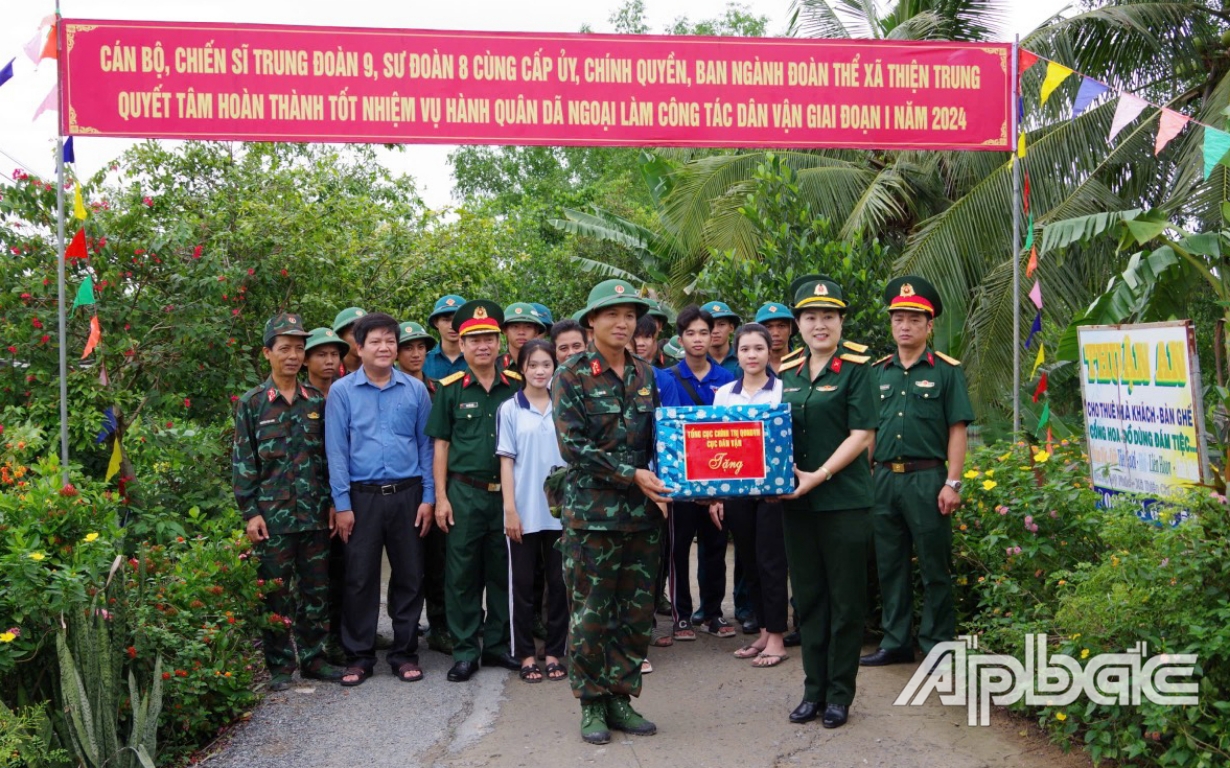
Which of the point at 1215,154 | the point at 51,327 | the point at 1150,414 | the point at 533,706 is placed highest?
the point at 1215,154

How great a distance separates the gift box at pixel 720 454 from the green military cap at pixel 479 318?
5.56ft

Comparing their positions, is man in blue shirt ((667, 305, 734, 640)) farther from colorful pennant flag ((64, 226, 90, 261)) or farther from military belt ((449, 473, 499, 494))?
colorful pennant flag ((64, 226, 90, 261))

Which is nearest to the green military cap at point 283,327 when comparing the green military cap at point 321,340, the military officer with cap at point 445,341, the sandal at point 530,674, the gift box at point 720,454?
the green military cap at point 321,340

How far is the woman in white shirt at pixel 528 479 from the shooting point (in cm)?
602

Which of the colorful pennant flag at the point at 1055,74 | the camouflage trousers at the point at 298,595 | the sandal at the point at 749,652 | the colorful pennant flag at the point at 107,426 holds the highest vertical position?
the colorful pennant flag at the point at 1055,74

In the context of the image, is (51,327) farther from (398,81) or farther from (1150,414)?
(1150,414)

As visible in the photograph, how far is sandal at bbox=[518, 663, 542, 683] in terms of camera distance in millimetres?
5949

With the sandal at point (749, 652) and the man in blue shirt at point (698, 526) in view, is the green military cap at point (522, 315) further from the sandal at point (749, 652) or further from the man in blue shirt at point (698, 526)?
the sandal at point (749, 652)

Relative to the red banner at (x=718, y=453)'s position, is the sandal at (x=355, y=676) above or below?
below

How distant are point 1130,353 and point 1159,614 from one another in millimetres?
1658

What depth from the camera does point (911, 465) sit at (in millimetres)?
5914

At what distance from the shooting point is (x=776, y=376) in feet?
21.0

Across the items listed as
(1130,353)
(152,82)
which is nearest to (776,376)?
(1130,353)

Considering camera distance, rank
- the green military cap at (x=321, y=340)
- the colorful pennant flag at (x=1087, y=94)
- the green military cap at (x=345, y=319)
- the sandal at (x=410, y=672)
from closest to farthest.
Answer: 1. the sandal at (x=410, y=672)
2. the green military cap at (x=321, y=340)
3. the colorful pennant flag at (x=1087, y=94)
4. the green military cap at (x=345, y=319)
